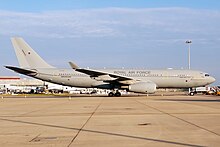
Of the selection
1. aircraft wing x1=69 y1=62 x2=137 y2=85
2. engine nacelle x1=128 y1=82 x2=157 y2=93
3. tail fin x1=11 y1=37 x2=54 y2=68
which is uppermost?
tail fin x1=11 y1=37 x2=54 y2=68

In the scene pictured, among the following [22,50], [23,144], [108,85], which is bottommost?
[23,144]

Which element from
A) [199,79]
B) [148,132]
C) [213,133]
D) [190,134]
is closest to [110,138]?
[148,132]

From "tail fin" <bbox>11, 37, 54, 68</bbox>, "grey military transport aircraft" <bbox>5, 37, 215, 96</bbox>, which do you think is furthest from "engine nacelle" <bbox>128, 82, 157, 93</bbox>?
"tail fin" <bbox>11, 37, 54, 68</bbox>

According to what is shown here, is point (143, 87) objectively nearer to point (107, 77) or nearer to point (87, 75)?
point (107, 77)

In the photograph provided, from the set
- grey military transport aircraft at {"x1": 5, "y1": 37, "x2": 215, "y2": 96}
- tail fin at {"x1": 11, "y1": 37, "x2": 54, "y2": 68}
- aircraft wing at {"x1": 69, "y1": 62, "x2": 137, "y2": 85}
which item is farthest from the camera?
tail fin at {"x1": 11, "y1": 37, "x2": 54, "y2": 68}

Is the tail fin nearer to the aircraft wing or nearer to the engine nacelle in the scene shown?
the aircraft wing

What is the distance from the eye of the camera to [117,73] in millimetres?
44875

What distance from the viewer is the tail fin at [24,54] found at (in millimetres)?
44594

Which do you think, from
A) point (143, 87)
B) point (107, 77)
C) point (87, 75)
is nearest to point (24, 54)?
point (87, 75)

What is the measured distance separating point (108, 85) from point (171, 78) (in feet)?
25.2

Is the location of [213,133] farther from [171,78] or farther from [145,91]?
[171,78]

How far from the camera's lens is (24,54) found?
1756 inches

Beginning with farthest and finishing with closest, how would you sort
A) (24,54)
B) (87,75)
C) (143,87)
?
(24,54)
(87,75)
(143,87)

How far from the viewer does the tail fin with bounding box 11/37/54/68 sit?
44594 millimetres
